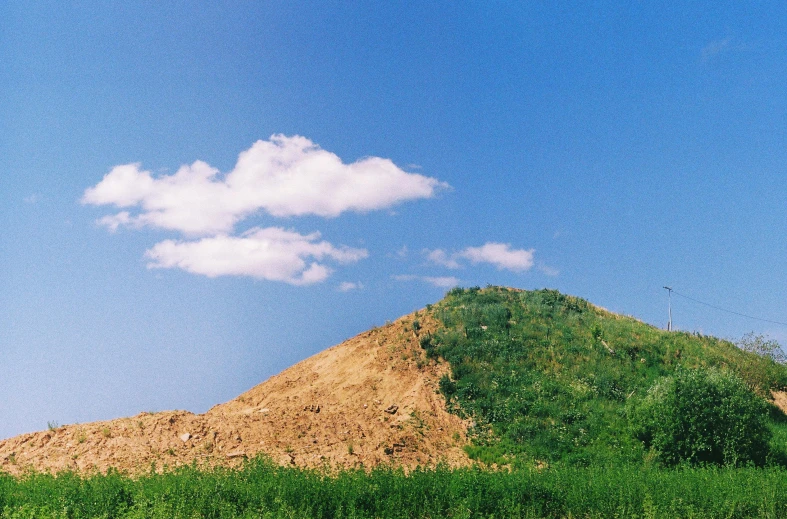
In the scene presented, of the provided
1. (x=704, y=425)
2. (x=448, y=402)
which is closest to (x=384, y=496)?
(x=448, y=402)

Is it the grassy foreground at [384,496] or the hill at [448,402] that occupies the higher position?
the hill at [448,402]

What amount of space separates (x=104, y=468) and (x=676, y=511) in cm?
1737

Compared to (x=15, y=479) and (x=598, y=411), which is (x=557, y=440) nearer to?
(x=598, y=411)

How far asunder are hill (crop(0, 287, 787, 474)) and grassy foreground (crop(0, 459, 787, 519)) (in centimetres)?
341

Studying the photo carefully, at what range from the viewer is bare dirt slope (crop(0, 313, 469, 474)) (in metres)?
21.6

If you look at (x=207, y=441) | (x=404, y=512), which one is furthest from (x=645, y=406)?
(x=207, y=441)

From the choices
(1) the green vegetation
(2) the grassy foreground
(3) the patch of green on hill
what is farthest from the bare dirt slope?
(2) the grassy foreground

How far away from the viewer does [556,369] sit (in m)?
29.5

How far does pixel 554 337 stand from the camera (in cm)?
3241

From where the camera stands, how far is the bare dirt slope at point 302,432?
2158 cm

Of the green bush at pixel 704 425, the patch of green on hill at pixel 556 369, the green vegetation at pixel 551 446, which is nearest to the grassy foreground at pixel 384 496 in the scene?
the green vegetation at pixel 551 446

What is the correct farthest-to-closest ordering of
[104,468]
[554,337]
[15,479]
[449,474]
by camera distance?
1. [554,337]
2. [104,468]
3. [15,479]
4. [449,474]

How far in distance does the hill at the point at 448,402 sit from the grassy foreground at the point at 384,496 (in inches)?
134

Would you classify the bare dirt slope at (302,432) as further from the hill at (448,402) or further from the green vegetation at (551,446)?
the green vegetation at (551,446)
